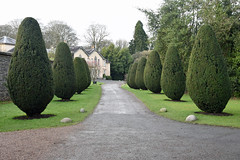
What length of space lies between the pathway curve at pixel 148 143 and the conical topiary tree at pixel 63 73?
8.66 meters

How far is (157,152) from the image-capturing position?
17.5 ft

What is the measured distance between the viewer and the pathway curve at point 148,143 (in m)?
5.12

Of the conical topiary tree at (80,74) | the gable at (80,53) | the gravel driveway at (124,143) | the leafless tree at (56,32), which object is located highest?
the leafless tree at (56,32)

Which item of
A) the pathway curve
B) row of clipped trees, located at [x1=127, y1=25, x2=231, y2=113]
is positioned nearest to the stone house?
row of clipped trees, located at [x1=127, y1=25, x2=231, y2=113]

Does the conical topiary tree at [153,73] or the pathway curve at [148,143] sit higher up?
the conical topiary tree at [153,73]

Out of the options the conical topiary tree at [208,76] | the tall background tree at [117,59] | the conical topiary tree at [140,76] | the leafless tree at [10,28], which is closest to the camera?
the conical topiary tree at [208,76]

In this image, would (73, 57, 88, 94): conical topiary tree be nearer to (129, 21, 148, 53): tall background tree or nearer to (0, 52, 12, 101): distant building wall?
(0, 52, 12, 101): distant building wall

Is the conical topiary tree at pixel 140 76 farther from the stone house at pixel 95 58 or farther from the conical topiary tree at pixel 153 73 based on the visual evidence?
the stone house at pixel 95 58

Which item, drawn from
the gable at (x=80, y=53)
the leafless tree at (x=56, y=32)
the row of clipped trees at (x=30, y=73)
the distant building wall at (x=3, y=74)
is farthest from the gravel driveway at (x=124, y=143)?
the gable at (x=80, y=53)

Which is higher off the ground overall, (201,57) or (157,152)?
(201,57)

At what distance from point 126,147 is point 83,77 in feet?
64.7

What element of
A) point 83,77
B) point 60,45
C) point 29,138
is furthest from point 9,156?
point 83,77

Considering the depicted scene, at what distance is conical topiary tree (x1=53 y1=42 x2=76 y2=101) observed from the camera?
55.0 feet

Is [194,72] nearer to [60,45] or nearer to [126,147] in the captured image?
[126,147]
